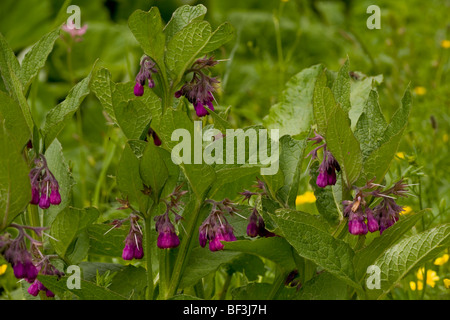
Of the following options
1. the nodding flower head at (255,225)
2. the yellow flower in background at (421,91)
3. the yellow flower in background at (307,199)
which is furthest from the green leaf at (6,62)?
the yellow flower in background at (421,91)

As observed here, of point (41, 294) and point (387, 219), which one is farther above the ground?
point (387, 219)

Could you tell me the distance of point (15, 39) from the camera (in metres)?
5.27

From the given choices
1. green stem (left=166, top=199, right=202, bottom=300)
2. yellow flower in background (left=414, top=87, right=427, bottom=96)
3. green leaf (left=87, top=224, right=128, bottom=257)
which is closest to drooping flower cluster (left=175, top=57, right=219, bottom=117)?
green stem (left=166, top=199, right=202, bottom=300)

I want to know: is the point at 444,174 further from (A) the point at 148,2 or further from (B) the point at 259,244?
(A) the point at 148,2

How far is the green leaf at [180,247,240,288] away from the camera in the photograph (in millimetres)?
1533

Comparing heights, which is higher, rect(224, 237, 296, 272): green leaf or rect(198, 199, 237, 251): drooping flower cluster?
rect(198, 199, 237, 251): drooping flower cluster

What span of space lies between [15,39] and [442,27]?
3.12m

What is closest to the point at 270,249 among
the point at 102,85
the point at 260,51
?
the point at 102,85

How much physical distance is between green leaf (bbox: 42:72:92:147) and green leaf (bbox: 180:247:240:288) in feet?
1.35

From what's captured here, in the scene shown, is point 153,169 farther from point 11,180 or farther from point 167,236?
point 11,180

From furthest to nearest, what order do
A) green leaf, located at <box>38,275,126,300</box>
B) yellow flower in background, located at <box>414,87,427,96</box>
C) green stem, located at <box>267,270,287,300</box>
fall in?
1. yellow flower in background, located at <box>414,87,427,96</box>
2. green stem, located at <box>267,270,287,300</box>
3. green leaf, located at <box>38,275,126,300</box>

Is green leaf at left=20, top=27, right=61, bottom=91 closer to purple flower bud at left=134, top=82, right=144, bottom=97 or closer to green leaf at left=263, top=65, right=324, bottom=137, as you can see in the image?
purple flower bud at left=134, top=82, right=144, bottom=97

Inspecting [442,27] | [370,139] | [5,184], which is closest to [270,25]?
[442,27]

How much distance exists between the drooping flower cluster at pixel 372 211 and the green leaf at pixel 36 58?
27.8 inches
